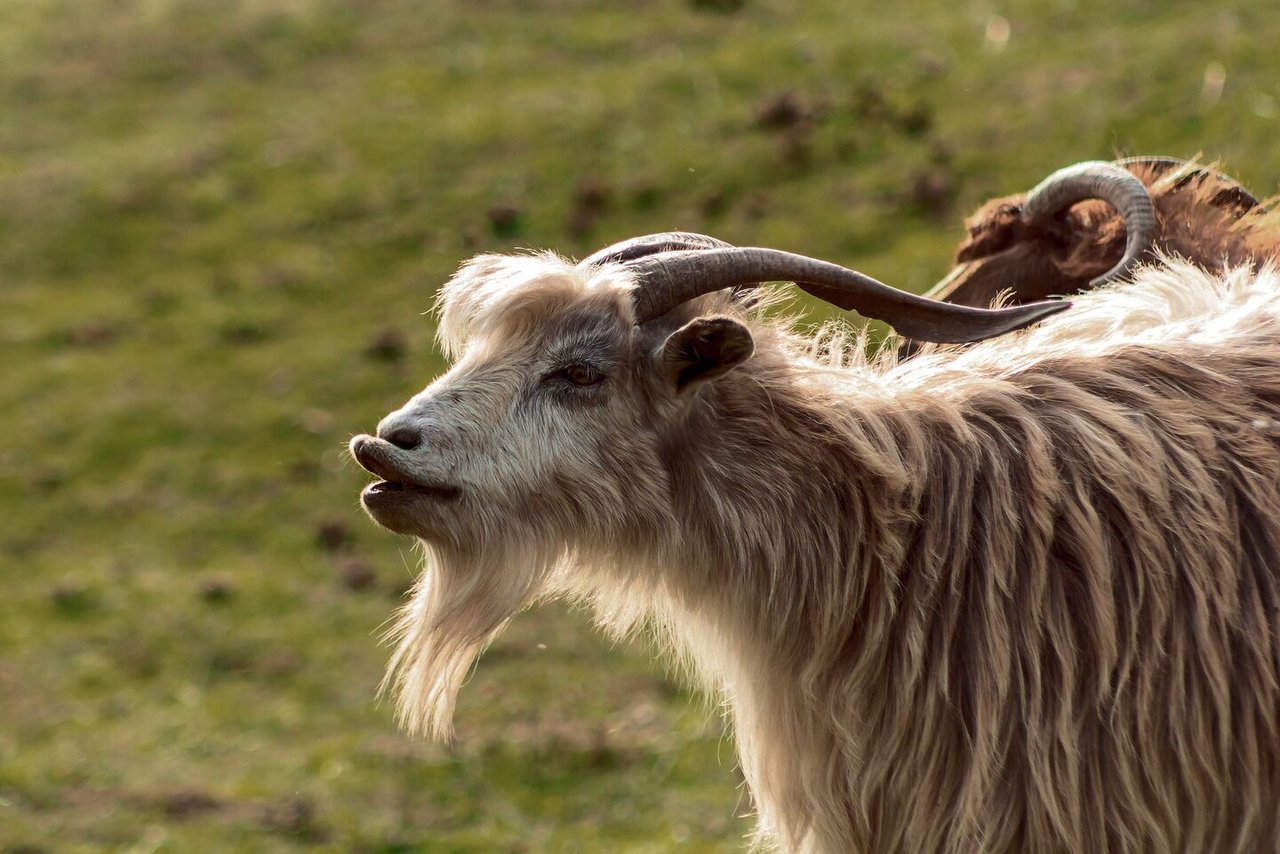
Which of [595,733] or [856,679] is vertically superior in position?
[856,679]

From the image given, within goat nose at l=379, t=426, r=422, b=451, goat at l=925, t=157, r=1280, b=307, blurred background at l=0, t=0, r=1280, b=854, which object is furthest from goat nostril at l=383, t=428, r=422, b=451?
blurred background at l=0, t=0, r=1280, b=854

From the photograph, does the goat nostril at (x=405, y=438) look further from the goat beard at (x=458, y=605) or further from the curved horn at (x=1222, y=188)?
the curved horn at (x=1222, y=188)

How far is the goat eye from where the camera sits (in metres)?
3.83

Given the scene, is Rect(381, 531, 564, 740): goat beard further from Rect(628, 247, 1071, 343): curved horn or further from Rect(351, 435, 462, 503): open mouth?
Rect(628, 247, 1071, 343): curved horn

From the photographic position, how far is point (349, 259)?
1283 centimetres

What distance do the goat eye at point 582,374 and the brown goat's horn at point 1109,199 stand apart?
4.97ft

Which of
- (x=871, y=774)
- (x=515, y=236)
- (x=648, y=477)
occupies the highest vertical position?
(x=648, y=477)

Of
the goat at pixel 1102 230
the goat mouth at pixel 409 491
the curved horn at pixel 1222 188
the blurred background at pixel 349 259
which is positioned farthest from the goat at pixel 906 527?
the blurred background at pixel 349 259

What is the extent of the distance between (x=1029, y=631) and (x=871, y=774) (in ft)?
1.64

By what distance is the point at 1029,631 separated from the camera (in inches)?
147

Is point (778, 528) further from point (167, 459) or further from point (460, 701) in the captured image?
point (167, 459)

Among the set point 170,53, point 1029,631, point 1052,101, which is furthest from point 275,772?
point 170,53

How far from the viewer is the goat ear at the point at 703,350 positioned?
365 centimetres

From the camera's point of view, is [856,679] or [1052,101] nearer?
[856,679]
